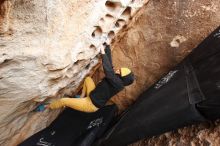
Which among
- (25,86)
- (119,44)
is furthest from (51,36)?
(119,44)

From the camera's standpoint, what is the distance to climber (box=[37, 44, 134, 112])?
1446 mm

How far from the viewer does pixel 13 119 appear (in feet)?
5.35

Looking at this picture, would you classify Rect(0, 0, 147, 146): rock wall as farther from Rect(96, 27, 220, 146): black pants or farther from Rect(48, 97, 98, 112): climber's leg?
Rect(96, 27, 220, 146): black pants

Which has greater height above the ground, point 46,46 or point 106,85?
point 46,46

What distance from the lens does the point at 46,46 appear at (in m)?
1.27

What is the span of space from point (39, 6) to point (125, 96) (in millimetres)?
804

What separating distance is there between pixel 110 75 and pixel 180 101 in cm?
32

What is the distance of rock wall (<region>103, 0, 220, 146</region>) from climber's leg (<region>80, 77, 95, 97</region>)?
0.70ft

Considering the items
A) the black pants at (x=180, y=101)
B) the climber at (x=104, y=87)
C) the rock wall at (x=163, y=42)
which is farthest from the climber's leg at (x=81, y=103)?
the rock wall at (x=163, y=42)

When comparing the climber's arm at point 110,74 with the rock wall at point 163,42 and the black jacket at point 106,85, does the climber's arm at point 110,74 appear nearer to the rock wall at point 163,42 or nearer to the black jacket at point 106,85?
the black jacket at point 106,85

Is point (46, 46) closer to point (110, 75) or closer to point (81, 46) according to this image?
point (81, 46)

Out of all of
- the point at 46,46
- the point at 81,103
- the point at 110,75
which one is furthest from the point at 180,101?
the point at 46,46

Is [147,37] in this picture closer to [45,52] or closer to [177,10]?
[177,10]

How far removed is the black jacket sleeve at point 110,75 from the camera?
4.69 ft
